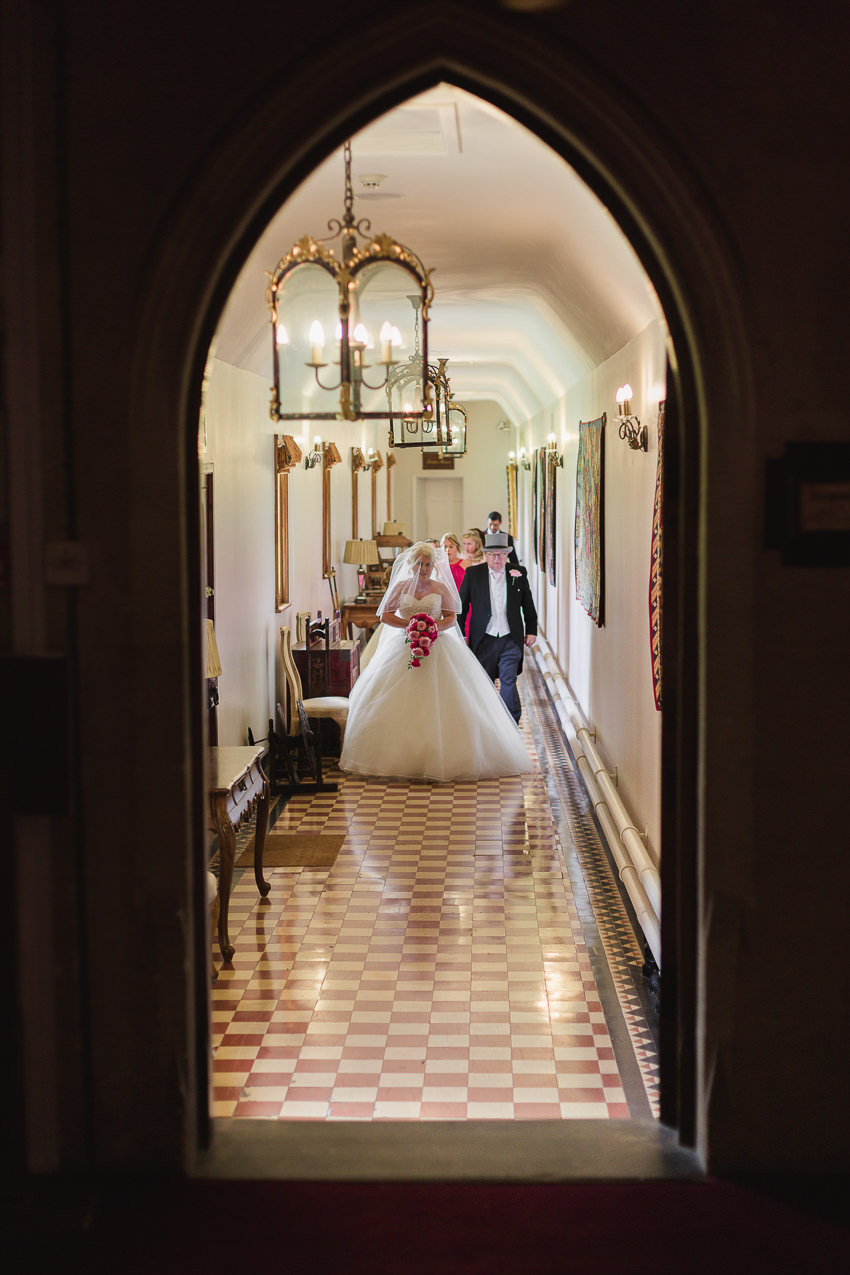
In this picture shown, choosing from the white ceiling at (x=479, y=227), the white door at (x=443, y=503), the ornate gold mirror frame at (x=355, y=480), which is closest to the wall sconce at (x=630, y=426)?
the white ceiling at (x=479, y=227)

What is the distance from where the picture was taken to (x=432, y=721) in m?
9.21

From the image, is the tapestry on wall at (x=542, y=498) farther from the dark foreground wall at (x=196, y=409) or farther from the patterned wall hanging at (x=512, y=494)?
the dark foreground wall at (x=196, y=409)

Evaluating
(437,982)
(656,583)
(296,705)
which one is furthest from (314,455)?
(437,982)

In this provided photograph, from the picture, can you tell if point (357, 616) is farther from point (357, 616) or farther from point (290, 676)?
point (290, 676)

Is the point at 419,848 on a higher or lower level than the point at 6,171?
lower

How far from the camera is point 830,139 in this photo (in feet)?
9.55

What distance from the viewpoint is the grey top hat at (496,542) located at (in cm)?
1018

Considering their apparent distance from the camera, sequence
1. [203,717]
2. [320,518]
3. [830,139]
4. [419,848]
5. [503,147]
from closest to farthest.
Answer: [830,139] < [203,717] < [503,147] < [419,848] < [320,518]

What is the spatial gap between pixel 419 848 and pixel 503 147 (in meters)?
3.91

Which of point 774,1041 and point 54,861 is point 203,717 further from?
point 774,1041

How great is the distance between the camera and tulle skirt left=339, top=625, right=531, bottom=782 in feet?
30.0

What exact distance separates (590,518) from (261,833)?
4.02 metres

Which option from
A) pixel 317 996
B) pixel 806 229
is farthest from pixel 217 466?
pixel 806 229

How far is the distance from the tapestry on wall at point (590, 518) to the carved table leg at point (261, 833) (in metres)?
3.38
